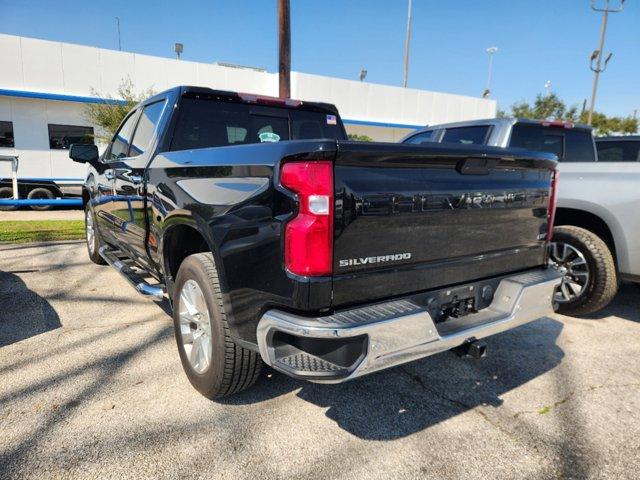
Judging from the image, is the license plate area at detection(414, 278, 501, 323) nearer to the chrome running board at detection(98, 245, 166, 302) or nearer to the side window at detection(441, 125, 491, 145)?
the chrome running board at detection(98, 245, 166, 302)

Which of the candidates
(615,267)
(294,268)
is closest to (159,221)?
(294,268)

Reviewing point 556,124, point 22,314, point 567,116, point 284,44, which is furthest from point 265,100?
point 567,116

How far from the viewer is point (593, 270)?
4102 mm

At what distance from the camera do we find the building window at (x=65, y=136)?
59.9ft

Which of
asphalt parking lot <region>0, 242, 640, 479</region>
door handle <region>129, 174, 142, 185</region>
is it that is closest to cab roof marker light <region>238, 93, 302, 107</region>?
door handle <region>129, 174, 142, 185</region>

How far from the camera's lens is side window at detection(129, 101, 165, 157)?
370 centimetres

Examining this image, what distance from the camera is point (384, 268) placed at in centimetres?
218

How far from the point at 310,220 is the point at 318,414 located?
136 centimetres

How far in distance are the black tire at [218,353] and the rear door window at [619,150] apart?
629 centimetres

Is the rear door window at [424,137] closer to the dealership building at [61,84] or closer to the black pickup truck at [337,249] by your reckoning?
the black pickup truck at [337,249]

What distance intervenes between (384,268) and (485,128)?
3.85m

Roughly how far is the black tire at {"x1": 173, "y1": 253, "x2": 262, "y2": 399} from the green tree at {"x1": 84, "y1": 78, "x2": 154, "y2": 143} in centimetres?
1469

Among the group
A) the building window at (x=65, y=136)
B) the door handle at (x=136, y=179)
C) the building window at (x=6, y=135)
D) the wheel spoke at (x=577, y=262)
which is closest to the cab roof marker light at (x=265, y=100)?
the door handle at (x=136, y=179)

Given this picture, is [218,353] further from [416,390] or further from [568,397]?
[568,397]
